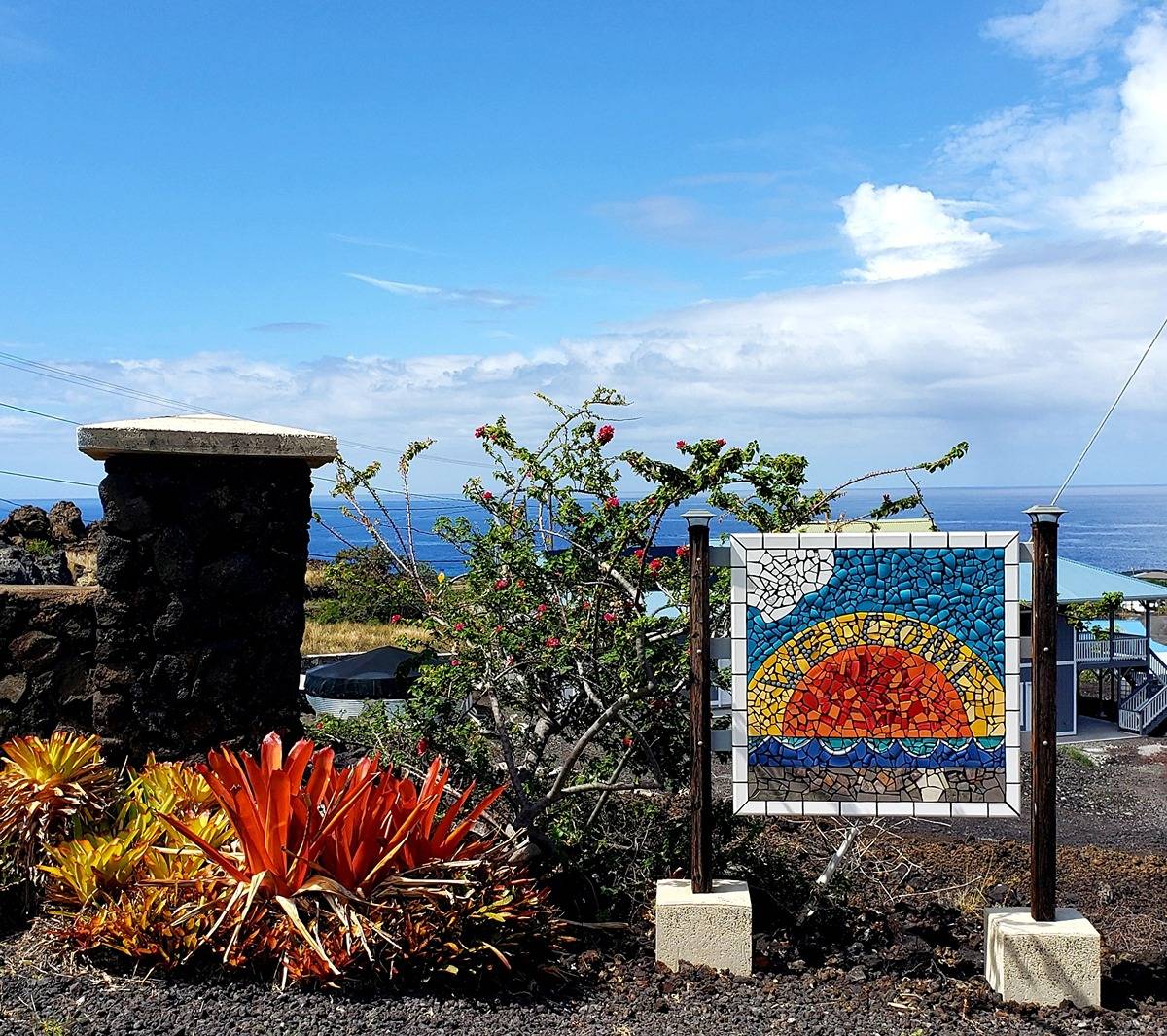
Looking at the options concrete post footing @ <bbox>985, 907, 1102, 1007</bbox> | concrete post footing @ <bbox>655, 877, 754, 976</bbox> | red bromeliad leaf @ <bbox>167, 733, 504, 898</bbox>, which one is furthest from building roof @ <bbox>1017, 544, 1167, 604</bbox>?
red bromeliad leaf @ <bbox>167, 733, 504, 898</bbox>

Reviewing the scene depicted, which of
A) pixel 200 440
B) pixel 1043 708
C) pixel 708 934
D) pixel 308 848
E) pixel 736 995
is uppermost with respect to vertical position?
pixel 200 440

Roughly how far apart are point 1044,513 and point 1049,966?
1.78m

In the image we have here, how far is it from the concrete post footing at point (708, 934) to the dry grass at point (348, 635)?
1639cm

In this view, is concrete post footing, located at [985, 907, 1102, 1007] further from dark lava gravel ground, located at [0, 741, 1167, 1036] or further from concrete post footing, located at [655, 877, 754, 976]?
concrete post footing, located at [655, 877, 754, 976]

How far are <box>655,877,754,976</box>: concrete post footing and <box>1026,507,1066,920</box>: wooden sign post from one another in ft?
3.89

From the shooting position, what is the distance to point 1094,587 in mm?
16828

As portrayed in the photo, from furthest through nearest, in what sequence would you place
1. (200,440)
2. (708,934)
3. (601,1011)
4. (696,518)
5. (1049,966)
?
(200,440) → (696,518) → (708,934) → (1049,966) → (601,1011)

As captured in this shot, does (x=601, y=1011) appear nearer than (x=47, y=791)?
Yes

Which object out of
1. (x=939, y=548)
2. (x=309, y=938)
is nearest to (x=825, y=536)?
(x=939, y=548)

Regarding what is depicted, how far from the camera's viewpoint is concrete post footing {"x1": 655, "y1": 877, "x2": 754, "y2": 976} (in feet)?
14.9

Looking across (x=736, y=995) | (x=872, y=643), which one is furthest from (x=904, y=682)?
(x=736, y=995)

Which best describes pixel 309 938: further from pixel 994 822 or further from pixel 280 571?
pixel 994 822

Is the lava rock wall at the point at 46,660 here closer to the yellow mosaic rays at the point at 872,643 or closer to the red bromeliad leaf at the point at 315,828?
the red bromeliad leaf at the point at 315,828

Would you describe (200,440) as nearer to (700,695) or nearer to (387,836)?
(387,836)
